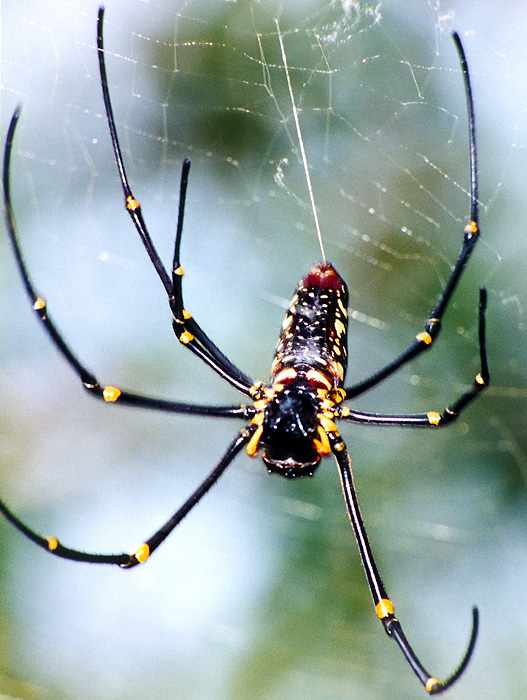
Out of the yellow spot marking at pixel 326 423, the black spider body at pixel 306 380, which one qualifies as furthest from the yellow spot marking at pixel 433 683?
the yellow spot marking at pixel 326 423

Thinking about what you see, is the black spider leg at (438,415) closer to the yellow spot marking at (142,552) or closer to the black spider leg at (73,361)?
the black spider leg at (73,361)

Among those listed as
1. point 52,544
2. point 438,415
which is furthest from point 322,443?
point 52,544

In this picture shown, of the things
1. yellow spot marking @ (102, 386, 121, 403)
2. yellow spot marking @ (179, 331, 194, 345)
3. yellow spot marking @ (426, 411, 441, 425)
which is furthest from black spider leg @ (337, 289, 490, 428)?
yellow spot marking @ (102, 386, 121, 403)

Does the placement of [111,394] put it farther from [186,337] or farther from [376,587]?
[376,587]

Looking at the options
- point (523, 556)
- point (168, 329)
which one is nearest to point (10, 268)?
point (168, 329)

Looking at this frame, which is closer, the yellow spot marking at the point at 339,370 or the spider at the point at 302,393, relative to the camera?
the spider at the point at 302,393
